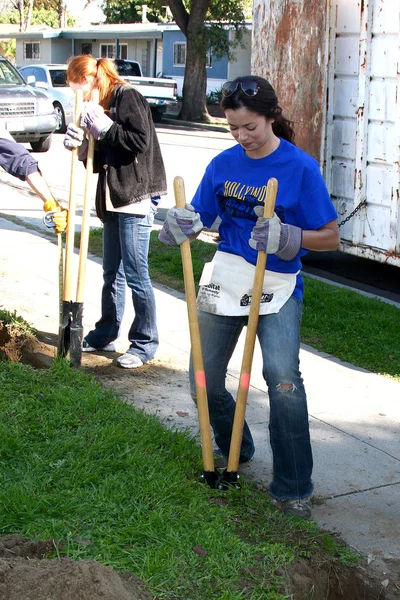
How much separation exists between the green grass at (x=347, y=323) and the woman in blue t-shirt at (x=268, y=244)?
7.22ft

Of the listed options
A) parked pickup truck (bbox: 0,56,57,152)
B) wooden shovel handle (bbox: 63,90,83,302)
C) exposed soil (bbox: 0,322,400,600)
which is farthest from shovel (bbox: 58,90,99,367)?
parked pickup truck (bbox: 0,56,57,152)

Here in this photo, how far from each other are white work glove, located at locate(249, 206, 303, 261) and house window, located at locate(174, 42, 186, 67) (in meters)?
44.3

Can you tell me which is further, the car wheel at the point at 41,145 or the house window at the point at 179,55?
the house window at the point at 179,55

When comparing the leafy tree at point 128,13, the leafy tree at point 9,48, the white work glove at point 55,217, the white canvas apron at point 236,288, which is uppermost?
the leafy tree at point 128,13

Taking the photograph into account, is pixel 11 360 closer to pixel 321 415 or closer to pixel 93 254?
pixel 321 415

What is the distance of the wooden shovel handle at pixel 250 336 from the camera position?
3390 millimetres

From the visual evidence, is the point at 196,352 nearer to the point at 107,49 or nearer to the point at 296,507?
the point at 296,507

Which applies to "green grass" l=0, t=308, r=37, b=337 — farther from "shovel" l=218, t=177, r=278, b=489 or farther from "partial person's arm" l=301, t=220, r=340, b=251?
"partial person's arm" l=301, t=220, r=340, b=251

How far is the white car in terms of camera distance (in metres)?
24.5

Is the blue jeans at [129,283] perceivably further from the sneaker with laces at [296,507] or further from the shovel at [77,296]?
the sneaker with laces at [296,507]

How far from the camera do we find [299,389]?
12.0ft

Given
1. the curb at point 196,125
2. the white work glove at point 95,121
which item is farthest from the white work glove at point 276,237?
the curb at point 196,125

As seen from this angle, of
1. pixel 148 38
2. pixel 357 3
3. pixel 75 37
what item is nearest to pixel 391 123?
pixel 357 3

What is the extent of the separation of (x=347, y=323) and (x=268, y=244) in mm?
3572
